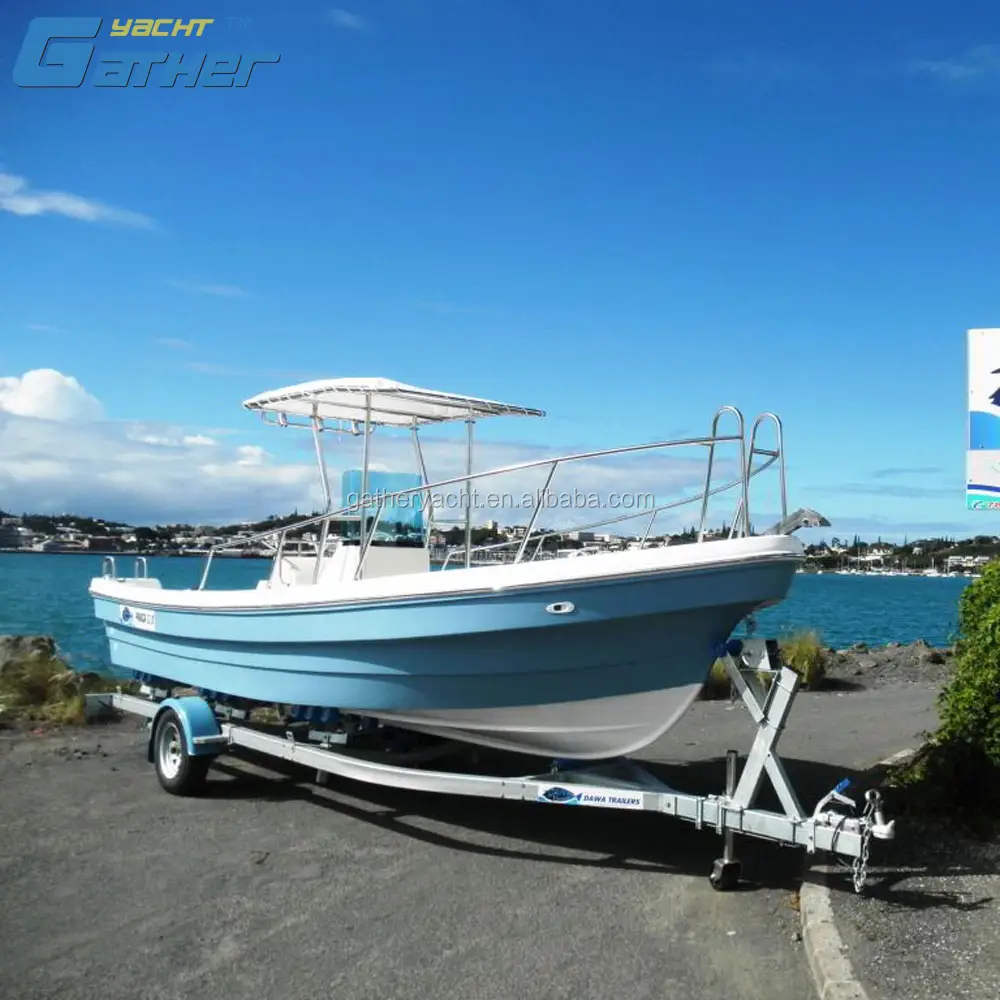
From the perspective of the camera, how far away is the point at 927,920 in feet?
16.7

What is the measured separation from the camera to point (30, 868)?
6148 mm

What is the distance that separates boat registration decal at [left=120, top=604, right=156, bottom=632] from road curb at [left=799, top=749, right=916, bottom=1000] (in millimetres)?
6034

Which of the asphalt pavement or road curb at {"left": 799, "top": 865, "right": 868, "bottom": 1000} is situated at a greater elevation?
road curb at {"left": 799, "top": 865, "right": 868, "bottom": 1000}

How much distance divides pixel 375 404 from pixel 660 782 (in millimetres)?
4094

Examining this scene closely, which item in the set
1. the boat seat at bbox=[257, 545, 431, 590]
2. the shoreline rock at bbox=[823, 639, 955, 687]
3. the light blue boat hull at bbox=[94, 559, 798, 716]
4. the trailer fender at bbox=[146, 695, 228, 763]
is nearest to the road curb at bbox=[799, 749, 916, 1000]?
the light blue boat hull at bbox=[94, 559, 798, 716]

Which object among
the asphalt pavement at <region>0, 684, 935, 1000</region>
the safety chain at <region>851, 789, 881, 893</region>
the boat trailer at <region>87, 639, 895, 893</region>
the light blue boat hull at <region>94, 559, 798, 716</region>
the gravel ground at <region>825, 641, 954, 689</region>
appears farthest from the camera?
the gravel ground at <region>825, 641, 954, 689</region>

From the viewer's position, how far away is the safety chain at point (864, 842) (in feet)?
16.8

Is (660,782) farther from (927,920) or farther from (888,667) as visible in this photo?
(888,667)

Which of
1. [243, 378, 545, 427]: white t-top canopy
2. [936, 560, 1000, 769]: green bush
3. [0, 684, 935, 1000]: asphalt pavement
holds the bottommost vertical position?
[0, 684, 935, 1000]: asphalt pavement

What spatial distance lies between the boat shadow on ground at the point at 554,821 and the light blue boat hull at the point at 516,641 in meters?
1.00

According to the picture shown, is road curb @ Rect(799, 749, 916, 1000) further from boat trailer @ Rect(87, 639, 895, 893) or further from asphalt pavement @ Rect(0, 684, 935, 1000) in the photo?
boat trailer @ Rect(87, 639, 895, 893)

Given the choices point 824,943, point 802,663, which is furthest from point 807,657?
point 824,943

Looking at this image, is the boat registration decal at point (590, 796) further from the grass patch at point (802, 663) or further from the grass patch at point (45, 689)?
the grass patch at point (802, 663)

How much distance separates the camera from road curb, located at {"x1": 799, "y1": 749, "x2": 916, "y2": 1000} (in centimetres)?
432
